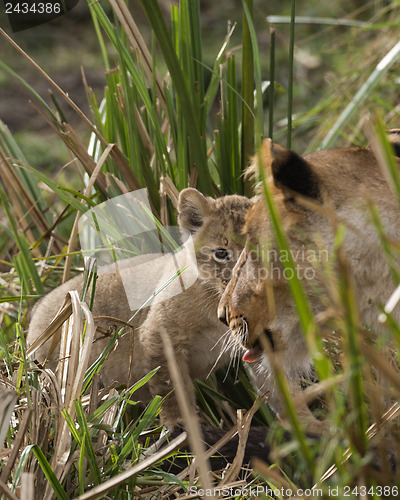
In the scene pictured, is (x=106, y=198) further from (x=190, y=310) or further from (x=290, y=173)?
(x=290, y=173)

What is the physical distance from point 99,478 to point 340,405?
89 centimetres

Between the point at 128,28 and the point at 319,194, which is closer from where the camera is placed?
the point at 319,194

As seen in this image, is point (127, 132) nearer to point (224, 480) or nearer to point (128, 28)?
point (128, 28)

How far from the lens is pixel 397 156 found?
80.8 inches

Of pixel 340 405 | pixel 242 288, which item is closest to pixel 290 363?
pixel 242 288

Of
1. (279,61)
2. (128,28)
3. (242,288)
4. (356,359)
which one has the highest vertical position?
(128,28)

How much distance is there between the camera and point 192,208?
3.04 m

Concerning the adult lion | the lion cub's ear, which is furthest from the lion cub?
the adult lion

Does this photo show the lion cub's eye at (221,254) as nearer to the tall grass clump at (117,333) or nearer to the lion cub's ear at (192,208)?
the lion cub's ear at (192,208)


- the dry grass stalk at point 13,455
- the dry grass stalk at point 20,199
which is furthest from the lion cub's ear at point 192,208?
the dry grass stalk at point 13,455

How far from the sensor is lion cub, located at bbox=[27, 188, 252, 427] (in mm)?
2945

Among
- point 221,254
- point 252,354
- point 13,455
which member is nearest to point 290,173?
point 252,354

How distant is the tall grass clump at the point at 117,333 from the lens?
1.39 metres

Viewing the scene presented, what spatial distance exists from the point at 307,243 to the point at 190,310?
1.26m
